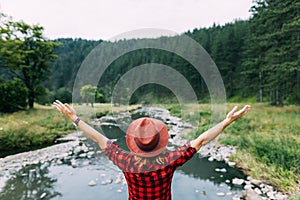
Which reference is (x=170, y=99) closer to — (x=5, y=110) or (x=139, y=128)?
(x=139, y=128)

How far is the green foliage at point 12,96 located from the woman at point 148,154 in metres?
14.4

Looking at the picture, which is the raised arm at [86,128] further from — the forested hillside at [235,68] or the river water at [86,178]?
the river water at [86,178]

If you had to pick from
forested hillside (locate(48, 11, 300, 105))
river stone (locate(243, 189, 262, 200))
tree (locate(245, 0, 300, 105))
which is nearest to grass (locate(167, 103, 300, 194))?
river stone (locate(243, 189, 262, 200))

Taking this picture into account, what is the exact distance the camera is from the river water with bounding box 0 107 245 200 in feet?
15.4

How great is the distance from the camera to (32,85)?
1792 centimetres

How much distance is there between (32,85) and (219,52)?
21.8 metres

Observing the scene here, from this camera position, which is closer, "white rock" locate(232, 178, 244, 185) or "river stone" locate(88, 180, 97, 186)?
"white rock" locate(232, 178, 244, 185)

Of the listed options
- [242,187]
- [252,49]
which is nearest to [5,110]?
[242,187]

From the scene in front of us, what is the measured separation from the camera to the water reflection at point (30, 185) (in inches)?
185

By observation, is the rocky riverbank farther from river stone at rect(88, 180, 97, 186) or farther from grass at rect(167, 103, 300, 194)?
grass at rect(167, 103, 300, 194)

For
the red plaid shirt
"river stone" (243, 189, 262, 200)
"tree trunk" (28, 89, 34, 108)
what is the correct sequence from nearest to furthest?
the red plaid shirt
"river stone" (243, 189, 262, 200)
"tree trunk" (28, 89, 34, 108)

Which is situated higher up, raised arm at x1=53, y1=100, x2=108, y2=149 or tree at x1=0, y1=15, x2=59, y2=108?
tree at x1=0, y1=15, x2=59, y2=108

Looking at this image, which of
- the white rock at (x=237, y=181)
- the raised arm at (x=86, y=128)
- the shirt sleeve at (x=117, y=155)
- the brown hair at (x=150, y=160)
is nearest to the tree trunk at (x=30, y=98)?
the white rock at (x=237, y=181)

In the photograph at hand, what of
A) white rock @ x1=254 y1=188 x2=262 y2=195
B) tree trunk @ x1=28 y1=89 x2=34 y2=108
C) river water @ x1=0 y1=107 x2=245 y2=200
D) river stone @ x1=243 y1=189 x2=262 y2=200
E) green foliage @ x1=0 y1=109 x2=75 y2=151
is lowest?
river water @ x1=0 y1=107 x2=245 y2=200
